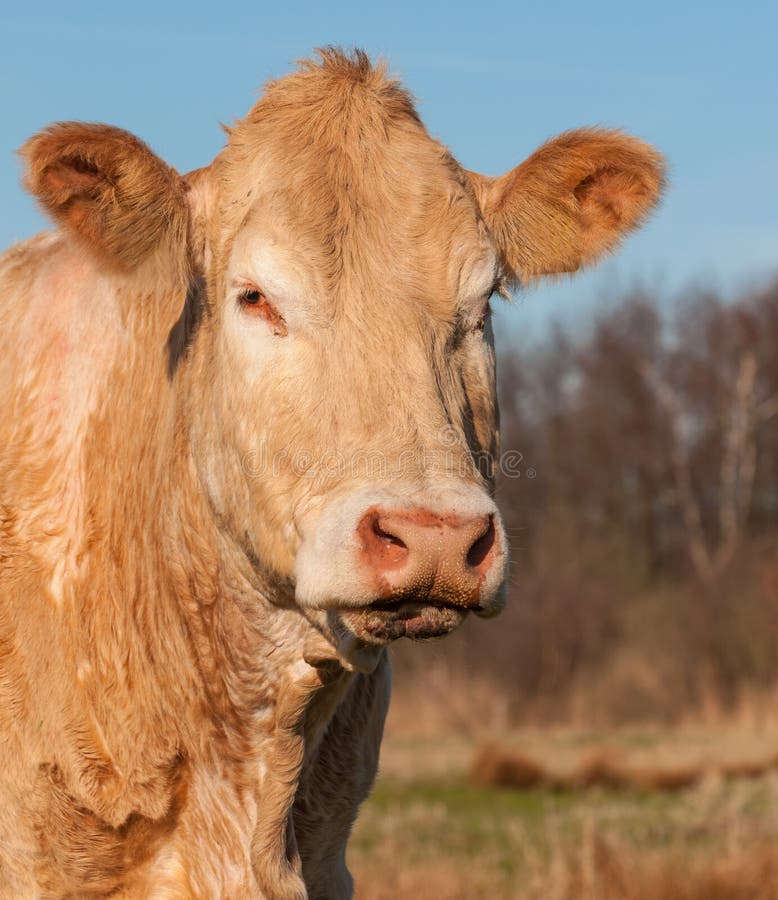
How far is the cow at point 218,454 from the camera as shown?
12.6 feet

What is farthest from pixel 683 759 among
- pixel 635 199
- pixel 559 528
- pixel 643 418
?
pixel 643 418

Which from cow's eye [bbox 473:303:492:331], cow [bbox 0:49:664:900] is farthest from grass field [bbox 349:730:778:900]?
cow's eye [bbox 473:303:492:331]

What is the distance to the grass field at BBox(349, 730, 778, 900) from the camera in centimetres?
833

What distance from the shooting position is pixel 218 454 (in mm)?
4117

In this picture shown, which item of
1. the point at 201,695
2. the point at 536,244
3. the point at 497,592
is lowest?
the point at 201,695

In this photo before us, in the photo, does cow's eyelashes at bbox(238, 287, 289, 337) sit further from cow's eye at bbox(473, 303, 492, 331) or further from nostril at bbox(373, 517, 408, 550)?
nostril at bbox(373, 517, 408, 550)

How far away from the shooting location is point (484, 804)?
53.4ft

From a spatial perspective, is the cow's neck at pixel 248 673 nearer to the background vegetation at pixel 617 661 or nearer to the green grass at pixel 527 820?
the background vegetation at pixel 617 661

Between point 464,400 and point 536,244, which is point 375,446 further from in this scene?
point 536,244

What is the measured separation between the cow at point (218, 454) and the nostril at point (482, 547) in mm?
191

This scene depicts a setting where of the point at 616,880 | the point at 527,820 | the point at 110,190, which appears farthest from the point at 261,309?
the point at 527,820

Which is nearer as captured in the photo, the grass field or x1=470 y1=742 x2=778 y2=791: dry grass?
the grass field

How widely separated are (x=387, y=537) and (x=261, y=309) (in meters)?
0.96

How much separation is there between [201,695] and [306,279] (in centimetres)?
135
